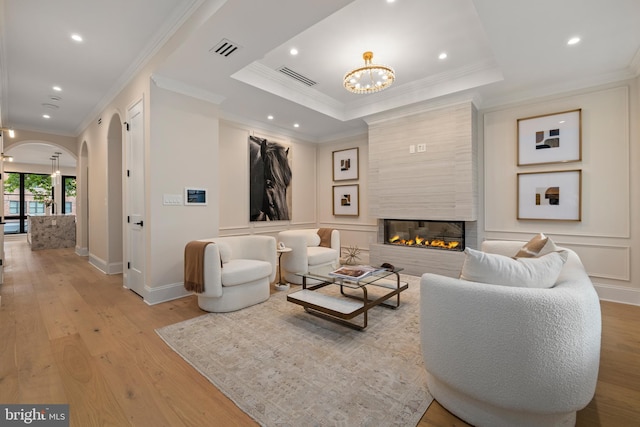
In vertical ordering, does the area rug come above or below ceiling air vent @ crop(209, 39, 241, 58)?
below

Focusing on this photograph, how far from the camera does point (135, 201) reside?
3.83 metres

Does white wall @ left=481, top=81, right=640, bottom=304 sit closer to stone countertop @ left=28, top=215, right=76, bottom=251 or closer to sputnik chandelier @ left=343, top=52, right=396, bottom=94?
sputnik chandelier @ left=343, top=52, right=396, bottom=94

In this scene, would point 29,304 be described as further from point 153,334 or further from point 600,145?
point 600,145

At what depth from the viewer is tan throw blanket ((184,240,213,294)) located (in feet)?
9.88

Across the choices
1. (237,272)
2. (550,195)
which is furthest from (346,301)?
(550,195)

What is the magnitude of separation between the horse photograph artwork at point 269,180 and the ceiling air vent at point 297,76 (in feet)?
5.20

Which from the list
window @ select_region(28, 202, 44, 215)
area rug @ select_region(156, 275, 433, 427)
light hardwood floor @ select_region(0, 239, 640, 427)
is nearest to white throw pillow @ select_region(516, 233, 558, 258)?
light hardwood floor @ select_region(0, 239, 640, 427)

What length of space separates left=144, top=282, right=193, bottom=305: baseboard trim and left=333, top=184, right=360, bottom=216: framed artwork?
365 cm

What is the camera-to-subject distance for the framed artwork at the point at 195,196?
3723mm

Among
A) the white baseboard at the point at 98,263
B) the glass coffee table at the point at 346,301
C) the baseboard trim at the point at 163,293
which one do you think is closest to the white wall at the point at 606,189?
the glass coffee table at the point at 346,301

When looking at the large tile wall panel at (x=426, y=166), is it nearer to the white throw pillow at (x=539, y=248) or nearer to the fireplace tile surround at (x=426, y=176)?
the fireplace tile surround at (x=426, y=176)

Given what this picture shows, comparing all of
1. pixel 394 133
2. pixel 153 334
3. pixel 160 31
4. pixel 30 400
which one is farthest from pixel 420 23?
pixel 30 400

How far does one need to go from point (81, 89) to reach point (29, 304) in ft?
10.7

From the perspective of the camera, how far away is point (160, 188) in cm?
346
